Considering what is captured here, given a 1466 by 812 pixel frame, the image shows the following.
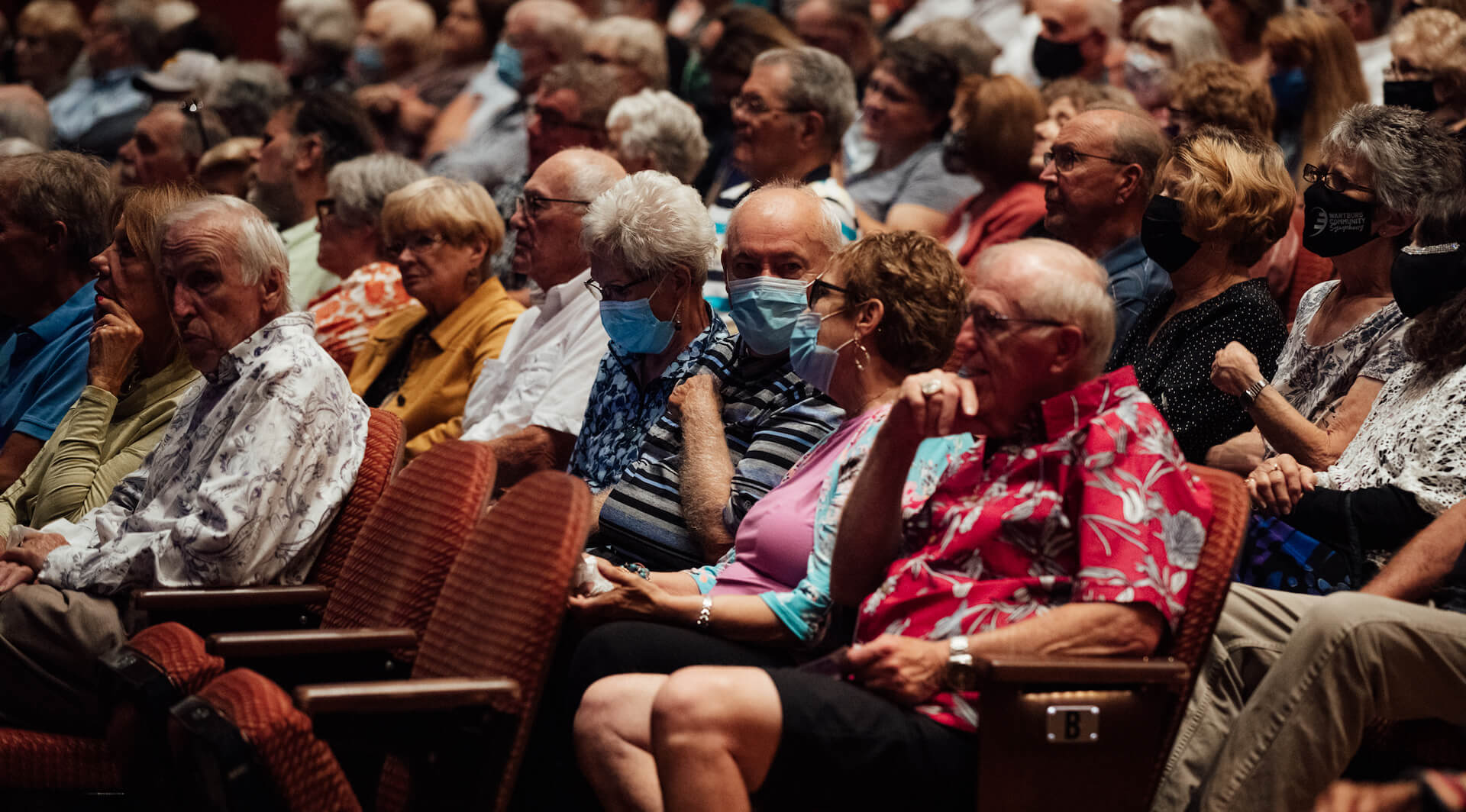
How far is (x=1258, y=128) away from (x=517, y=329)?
2.23 meters

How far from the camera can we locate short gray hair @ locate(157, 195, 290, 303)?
9.65 feet

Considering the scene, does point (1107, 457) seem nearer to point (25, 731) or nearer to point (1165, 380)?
point (1165, 380)

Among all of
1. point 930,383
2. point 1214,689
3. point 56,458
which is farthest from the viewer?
point 56,458

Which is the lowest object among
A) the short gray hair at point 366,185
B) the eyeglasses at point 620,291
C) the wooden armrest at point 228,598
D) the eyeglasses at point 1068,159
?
the short gray hair at point 366,185

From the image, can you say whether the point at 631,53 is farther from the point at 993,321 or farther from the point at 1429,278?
the point at 993,321

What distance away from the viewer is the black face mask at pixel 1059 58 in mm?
5934

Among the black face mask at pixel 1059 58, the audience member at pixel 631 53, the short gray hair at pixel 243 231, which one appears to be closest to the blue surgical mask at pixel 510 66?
the audience member at pixel 631 53

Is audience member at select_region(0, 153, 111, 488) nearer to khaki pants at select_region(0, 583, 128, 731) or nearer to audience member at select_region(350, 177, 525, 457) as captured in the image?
audience member at select_region(350, 177, 525, 457)

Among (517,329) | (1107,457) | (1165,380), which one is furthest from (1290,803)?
(517,329)

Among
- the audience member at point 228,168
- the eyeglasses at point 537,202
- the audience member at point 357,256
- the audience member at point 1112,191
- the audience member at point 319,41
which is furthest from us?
the audience member at point 319,41

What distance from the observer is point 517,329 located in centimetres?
407

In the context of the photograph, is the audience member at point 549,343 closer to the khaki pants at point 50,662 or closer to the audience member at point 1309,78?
the khaki pants at point 50,662

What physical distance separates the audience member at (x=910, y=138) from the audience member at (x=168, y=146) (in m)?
2.82

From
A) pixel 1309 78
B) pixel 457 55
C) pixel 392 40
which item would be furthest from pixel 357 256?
pixel 392 40
